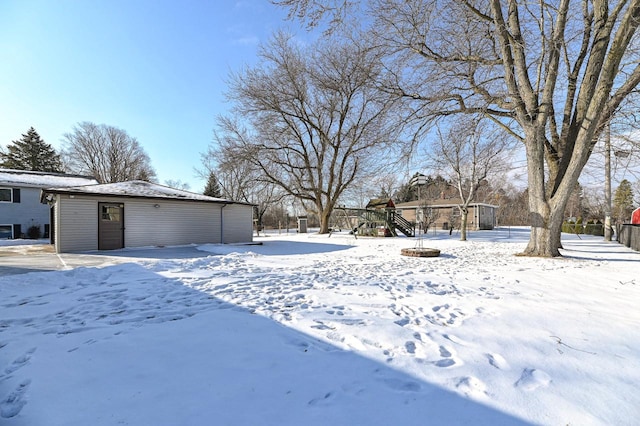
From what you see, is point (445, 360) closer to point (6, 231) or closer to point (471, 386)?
point (471, 386)

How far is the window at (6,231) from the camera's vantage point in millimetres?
17605

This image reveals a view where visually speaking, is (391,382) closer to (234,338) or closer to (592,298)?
(234,338)

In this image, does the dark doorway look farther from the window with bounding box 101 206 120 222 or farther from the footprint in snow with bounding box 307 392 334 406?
the footprint in snow with bounding box 307 392 334 406

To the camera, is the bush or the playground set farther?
the playground set

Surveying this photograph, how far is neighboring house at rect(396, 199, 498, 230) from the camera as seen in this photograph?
107ft

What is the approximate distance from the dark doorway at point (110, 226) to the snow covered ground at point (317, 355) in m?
6.79

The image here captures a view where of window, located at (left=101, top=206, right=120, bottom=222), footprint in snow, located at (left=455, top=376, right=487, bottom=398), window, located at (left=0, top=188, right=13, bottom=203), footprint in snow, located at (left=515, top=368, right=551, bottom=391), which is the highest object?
window, located at (left=0, top=188, right=13, bottom=203)

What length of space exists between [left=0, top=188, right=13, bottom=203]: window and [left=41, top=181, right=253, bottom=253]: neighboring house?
6753 millimetres

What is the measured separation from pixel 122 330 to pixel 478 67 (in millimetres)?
12005

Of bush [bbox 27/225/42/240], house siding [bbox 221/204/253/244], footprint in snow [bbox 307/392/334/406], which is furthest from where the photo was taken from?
bush [bbox 27/225/42/240]

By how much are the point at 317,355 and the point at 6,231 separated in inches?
972

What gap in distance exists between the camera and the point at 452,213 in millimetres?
34062

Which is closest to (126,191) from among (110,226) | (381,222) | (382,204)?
(110,226)

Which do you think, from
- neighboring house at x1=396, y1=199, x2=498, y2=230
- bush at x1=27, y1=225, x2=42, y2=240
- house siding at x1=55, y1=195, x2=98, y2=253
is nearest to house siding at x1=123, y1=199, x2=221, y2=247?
house siding at x1=55, y1=195, x2=98, y2=253
